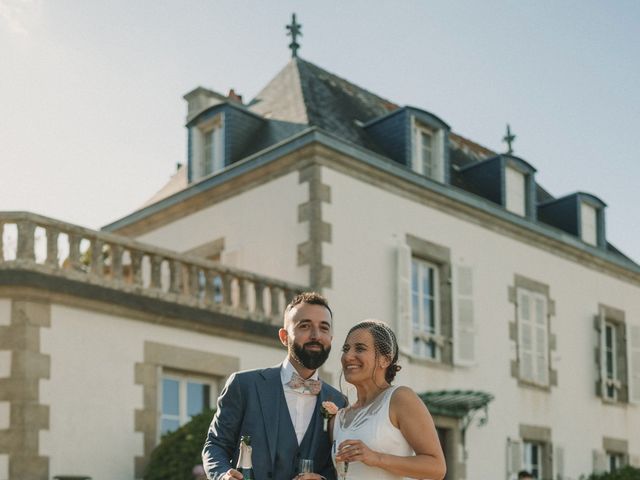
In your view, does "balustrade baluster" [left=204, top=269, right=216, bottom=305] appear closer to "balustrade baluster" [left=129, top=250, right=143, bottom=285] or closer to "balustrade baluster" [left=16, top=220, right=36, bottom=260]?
"balustrade baluster" [left=129, top=250, right=143, bottom=285]

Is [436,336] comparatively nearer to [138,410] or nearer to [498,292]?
[498,292]

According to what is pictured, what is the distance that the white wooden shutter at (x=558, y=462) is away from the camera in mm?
16766

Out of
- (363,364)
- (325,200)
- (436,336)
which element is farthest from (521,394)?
(363,364)

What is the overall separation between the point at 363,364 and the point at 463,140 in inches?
636

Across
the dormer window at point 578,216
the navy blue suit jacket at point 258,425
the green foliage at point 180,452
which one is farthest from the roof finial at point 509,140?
the navy blue suit jacket at point 258,425

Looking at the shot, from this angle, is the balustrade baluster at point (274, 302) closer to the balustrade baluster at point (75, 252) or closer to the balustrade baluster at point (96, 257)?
the balustrade baluster at point (96, 257)

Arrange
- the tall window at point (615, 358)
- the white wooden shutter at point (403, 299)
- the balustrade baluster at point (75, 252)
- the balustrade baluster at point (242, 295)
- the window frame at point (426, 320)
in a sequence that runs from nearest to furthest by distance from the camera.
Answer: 1. the balustrade baluster at point (75, 252)
2. the balustrade baluster at point (242, 295)
3. the white wooden shutter at point (403, 299)
4. the window frame at point (426, 320)
5. the tall window at point (615, 358)

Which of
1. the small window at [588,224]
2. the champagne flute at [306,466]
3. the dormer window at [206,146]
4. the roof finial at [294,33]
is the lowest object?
the champagne flute at [306,466]

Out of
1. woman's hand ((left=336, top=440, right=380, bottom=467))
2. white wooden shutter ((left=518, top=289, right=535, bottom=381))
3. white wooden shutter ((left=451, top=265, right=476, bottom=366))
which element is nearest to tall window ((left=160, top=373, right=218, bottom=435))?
white wooden shutter ((left=451, top=265, right=476, bottom=366))

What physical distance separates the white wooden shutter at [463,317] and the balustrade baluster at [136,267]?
534 centimetres

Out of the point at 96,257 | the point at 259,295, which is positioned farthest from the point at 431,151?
the point at 96,257

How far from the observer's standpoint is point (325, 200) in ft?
44.9

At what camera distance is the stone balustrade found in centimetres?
1059

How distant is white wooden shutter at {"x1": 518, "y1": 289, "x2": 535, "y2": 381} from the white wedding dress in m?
13.0
